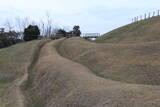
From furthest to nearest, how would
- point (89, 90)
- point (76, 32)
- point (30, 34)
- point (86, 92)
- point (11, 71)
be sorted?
point (76, 32) → point (30, 34) → point (11, 71) → point (89, 90) → point (86, 92)

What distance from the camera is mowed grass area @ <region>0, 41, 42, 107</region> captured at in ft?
62.2

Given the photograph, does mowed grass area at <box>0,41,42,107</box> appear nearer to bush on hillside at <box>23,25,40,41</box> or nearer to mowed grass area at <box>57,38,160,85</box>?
mowed grass area at <box>57,38,160,85</box>

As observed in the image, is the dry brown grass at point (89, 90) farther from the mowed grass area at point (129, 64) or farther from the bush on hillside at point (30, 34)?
the bush on hillside at point (30, 34)

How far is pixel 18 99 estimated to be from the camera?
17.7 meters

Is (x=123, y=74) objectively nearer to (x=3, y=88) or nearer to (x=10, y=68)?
(x=3, y=88)

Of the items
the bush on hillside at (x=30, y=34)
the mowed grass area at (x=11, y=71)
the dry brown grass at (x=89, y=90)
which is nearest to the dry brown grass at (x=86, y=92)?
the dry brown grass at (x=89, y=90)

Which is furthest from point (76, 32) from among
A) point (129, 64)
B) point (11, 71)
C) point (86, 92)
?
point (86, 92)

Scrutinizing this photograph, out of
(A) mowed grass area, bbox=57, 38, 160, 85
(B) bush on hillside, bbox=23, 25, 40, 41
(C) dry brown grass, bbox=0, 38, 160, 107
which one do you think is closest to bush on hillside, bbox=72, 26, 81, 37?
(B) bush on hillside, bbox=23, 25, 40, 41

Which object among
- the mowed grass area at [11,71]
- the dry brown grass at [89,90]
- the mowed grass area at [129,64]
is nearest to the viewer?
the dry brown grass at [89,90]

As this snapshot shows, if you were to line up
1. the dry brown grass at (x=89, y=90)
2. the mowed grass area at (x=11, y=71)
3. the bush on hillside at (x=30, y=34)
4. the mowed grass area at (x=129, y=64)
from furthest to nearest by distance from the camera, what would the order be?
the bush on hillside at (x=30, y=34)
the mowed grass area at (x=11, y=71)
the mowed grass area at (x=129, y=64)
the dry brown grass at (x=89, y=90)

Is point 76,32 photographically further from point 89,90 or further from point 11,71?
point 89,90

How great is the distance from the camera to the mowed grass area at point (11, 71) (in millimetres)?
18969

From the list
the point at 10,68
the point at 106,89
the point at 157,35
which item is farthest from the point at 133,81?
the point at 157,35

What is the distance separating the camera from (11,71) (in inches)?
1188
